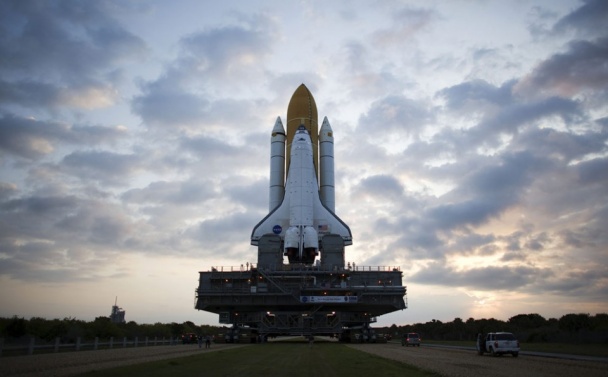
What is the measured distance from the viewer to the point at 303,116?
6406cm

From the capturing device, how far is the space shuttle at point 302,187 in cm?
5397

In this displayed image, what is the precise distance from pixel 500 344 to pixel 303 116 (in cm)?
4377

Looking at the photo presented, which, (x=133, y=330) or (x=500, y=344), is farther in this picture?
(x=133, y=330)

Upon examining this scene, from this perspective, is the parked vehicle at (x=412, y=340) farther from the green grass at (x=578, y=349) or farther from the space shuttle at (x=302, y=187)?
the space shuttle at (x=302, y=187)

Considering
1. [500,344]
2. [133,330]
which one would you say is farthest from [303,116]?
[500,344]

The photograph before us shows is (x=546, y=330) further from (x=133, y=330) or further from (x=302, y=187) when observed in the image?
(x=133, y=330)

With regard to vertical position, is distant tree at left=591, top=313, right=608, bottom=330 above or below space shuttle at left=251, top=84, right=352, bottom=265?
below

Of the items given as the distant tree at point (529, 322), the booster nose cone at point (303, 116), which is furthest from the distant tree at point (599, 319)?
the booster nose cone at point (303, 116)

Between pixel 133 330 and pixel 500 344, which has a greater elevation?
pixel 500 344

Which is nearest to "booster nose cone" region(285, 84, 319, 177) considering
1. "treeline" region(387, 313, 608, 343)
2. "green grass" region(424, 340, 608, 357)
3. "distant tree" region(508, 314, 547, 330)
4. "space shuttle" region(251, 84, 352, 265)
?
"space shuttle" region(251, 84, 352, 265)

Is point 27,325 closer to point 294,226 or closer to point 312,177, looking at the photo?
point 294,226

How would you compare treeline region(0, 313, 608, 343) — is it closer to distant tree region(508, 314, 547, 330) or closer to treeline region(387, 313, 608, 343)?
treeline region(387, 313, 608, 343)

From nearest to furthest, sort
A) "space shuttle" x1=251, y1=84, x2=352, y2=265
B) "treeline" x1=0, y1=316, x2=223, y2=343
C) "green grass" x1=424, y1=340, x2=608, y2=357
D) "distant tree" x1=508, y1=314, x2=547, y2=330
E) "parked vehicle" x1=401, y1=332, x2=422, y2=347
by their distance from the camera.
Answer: "green grass" x1=424, y1=340, x2=608, y2=357
"treeline" x1=0, y1=316, x2=223, y2=343
"parked vehicle" x1=401, y1=332, x2=422, y2=347
"space shuttle" x1=251, y1=84, x2=352, y2=265
"distant tree" x1=508, y1=314, x2=547, y2=330

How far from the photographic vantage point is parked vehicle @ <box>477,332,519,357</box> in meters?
26.7
